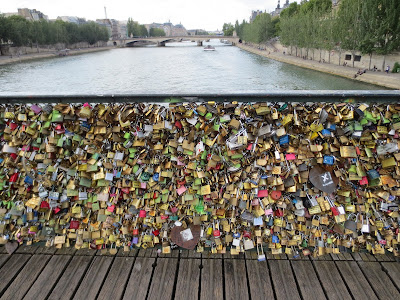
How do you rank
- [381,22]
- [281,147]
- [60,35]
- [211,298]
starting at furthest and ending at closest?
[60,35] → [381,22] → [281,147] → [211,298]

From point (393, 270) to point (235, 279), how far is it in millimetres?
1024

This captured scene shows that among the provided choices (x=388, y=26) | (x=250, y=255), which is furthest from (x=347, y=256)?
(x=388, y=26)

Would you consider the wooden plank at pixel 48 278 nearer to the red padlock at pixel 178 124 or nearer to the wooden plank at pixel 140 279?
the wooden plank at pixel 140 279

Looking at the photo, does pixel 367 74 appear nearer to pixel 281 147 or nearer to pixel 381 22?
pixel 381 22

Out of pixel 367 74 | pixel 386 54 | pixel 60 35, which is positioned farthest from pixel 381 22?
pixel 60 35

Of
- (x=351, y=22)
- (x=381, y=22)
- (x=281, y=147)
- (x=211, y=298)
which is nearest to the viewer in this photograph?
(x=211, y=298)

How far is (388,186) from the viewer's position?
1920 millimetres

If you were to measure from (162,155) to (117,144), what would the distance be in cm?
30

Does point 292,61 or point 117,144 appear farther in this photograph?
point 292,61

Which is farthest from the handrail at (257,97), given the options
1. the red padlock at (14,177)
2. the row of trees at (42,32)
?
the row of trees at (42,32)

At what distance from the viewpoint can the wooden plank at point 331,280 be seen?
5.77 feet

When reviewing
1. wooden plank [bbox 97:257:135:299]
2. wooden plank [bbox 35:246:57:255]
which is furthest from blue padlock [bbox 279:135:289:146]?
wooden plank [bbox 35:246:57:255]

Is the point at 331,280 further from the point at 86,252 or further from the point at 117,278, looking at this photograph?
the point at 86,252

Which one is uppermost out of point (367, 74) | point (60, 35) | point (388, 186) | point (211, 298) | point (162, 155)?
point (60, 35)
